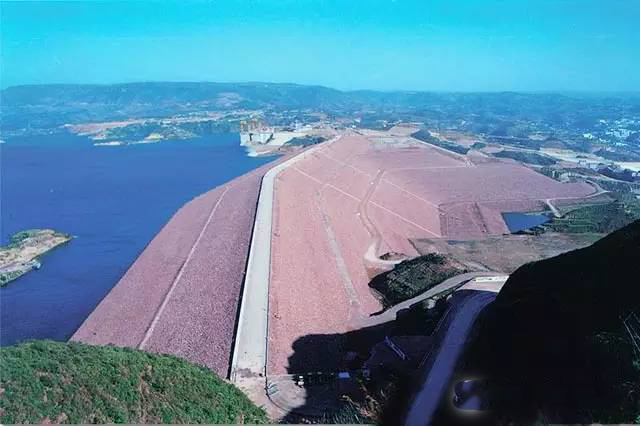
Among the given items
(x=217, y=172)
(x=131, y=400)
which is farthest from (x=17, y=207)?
(x=131, y=400)

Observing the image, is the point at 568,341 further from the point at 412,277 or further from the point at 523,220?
the point at 523,220

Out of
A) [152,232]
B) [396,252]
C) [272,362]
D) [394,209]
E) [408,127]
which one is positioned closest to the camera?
[272,362]

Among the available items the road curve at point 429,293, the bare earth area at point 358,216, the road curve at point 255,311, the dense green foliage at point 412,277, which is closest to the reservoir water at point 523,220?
the bare earth area at point 358,216

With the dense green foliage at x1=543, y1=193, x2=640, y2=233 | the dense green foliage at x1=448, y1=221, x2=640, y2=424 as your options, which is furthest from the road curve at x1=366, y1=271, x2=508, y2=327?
the dense green foliage at x1=543, y1=193, x2=640, y2=233

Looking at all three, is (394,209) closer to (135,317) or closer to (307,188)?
(307,188)

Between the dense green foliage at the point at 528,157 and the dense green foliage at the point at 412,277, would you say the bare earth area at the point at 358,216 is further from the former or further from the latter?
the dense green foliage at the point at 528,157

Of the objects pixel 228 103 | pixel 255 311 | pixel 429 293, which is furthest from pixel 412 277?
pixel 228 103

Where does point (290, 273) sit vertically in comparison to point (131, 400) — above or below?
below
